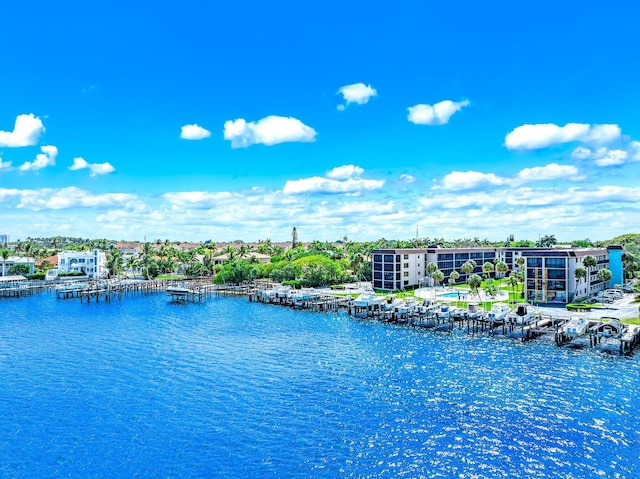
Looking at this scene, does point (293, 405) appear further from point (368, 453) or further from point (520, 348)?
point (520, 348)

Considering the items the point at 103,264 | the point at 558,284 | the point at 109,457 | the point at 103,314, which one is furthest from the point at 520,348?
the point at 103,264

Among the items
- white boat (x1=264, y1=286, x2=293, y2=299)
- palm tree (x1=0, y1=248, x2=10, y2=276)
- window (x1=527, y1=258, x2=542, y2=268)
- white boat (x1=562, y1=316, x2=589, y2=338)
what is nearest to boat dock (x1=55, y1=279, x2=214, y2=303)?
white boat (x1=264, y1=286, x2=293, y2=299)

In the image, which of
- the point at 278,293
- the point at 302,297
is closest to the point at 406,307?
the point at 302,297

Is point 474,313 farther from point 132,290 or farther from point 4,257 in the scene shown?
point 4,257

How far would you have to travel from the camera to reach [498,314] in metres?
78.7

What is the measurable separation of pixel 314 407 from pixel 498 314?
45528mm

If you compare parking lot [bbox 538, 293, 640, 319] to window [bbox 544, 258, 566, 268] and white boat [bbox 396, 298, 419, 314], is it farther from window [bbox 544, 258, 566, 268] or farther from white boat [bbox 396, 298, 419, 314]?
white boat [bbox 396, 298, 419, 314]

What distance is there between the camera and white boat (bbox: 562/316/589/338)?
6706 centimetres

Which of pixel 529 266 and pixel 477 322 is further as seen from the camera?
pixel 529 266

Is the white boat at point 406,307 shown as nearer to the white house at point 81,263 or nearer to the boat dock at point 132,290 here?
the boat dock at point 132,290

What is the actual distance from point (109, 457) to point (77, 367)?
25.7 m

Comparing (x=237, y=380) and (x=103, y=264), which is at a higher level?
(x=103, y=264)

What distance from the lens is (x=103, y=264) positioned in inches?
7111

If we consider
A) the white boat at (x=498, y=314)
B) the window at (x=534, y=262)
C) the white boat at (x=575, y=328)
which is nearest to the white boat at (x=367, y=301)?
the white boat at (x=498, y=314)
